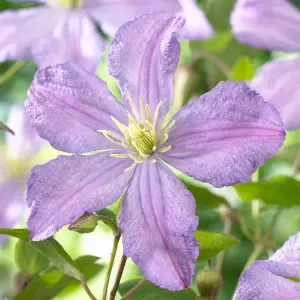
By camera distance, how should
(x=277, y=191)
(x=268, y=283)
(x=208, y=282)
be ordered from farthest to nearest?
(x=277, y=191)
(x=208, y=282)
(x=268, y=283)

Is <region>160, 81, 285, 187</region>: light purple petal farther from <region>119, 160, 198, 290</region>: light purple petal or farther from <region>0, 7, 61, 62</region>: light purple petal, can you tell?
<region>0, 7, 61, 62</region>: light purple petal

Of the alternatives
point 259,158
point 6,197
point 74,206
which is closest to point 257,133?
point 259,158

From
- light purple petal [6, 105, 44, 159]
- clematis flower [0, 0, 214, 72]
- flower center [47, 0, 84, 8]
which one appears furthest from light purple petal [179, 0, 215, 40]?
light purple petal [6, 105, 44, 159]

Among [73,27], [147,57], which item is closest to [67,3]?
[73,27]

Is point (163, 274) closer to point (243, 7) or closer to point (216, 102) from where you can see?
point (216, 102)

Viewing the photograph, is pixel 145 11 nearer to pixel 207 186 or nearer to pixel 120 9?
pixel 120 9

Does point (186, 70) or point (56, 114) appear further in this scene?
Answer: point (186, 70)
